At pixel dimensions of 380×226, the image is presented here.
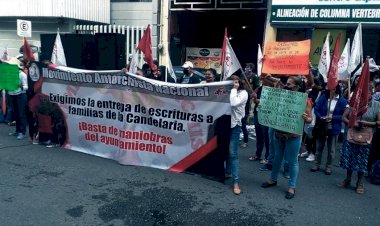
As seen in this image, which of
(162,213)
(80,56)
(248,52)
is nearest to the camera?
(162,213)

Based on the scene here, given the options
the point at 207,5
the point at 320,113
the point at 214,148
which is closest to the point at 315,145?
the point at 320,113

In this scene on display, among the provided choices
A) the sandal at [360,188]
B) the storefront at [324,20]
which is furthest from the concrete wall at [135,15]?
the sandal at [360,188]

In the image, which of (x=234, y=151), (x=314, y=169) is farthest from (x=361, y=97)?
(x=234, y=151)

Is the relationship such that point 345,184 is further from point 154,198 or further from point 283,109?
point 154,198

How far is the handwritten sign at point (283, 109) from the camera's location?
17.0 feet

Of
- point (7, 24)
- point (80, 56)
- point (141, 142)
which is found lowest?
point (141, 142)

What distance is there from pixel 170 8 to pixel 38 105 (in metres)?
9.52

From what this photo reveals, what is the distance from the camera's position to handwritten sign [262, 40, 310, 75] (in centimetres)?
684

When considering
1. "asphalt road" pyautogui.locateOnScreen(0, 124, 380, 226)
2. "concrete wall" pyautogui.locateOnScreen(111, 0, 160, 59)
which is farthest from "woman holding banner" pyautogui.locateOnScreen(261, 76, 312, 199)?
"concrete wall" pyautogui.locateOnScreen(111, 0, 160, 59)

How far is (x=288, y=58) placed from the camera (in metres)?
7.02

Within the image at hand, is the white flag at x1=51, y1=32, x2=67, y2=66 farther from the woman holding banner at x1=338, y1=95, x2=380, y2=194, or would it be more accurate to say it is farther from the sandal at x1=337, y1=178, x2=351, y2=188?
the sandal at x1=337, y1=178, x2=351, y2=188

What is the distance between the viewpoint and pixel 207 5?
14961 mm

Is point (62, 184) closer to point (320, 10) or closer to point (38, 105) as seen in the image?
point (38, 105)

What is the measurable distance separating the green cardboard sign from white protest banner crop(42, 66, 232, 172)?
1.12m
